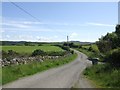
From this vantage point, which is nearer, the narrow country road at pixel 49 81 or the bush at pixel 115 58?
the narrow country road at pixel 49 81

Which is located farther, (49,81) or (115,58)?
(115,58)

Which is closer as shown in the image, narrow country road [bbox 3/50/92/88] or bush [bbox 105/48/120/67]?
narrow country road [bbox 3/50/92/88]

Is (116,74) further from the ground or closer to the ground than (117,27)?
closer to the ground

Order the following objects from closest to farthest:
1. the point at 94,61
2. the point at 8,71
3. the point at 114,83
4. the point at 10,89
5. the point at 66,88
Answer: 1. the point at 10,89
2. the point at 66,88
3. the point at 114,83
4. the point at 8,71
5. the point at 94,61

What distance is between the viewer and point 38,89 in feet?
64.0

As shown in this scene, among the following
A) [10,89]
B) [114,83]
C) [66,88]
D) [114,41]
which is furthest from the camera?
[114,41]

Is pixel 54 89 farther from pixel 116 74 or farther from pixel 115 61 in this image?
pixel 115 61

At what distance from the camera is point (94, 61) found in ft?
163

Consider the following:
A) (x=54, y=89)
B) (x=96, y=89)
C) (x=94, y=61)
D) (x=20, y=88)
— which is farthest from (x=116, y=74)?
(x=94, y=61)

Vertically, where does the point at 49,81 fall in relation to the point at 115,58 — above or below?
below

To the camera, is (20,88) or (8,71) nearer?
(20,88)

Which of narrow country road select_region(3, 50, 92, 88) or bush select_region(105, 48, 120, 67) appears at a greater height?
bush select_region(105, 48, 120, 67)

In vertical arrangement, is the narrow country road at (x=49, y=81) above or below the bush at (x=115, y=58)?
below

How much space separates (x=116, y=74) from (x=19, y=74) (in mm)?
9028
